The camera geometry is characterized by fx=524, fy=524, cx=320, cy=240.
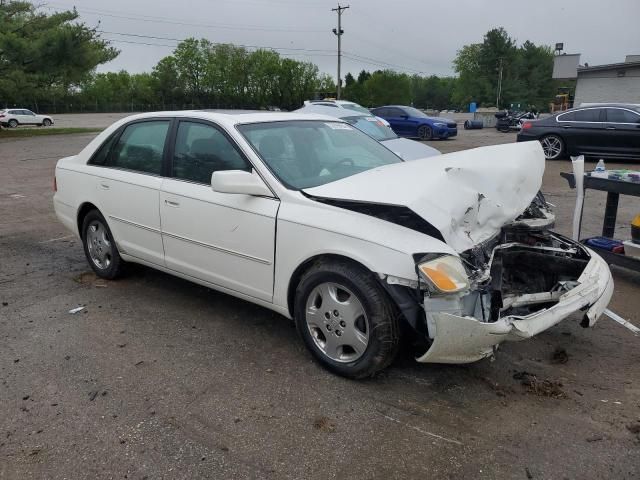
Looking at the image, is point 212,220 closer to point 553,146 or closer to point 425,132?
point 553,146

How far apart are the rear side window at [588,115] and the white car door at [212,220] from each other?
13040 millimetres

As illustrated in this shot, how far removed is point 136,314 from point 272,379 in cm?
159

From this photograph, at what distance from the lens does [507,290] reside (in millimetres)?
3650

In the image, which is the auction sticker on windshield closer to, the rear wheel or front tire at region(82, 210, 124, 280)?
front tire at region(82, 210, 124, 280)

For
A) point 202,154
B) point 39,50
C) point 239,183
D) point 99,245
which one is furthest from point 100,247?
point 39,50

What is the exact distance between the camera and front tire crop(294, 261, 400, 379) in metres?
2.96

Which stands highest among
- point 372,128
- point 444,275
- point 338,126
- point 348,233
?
point 338,126

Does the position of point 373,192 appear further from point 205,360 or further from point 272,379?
point 205,360

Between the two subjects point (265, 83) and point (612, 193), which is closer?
point (612, 193)

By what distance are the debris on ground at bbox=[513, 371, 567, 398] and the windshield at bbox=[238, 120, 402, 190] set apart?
179 cm

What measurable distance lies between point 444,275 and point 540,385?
3.41 ft

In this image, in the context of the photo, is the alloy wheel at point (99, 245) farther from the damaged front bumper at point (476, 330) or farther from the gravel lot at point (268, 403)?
the damaged front bumper at point (476, 330)

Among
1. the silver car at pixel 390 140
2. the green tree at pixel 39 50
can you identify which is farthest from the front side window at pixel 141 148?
the green tree at pixel 39 50

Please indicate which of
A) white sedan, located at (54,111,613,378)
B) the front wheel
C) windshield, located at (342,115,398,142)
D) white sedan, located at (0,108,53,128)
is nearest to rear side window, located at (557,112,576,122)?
windshield, located at (342,115,398,142)
